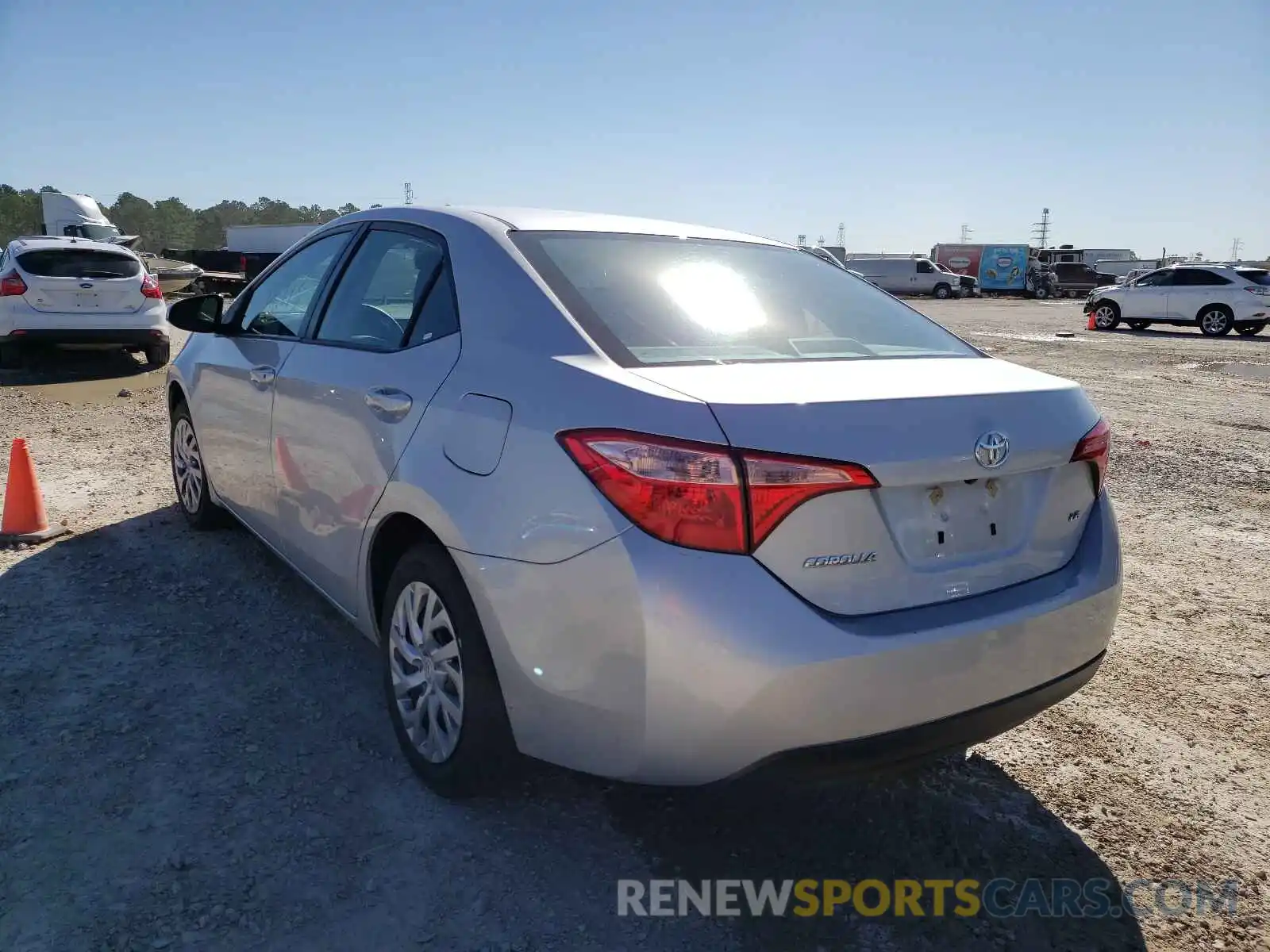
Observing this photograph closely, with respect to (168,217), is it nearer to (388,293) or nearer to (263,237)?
(263,237)

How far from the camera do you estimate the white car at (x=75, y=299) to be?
1111 centimetres

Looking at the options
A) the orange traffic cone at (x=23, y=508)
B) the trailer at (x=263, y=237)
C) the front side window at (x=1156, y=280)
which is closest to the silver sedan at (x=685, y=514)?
the orange traffic cone at (x=23, y=508)

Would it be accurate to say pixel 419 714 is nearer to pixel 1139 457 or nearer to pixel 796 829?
pixel 796 829

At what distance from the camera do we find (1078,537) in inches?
101

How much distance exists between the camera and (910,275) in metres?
47.8

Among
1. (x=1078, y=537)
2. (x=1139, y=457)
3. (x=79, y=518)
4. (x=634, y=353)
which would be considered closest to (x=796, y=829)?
(x=1078, y=537)

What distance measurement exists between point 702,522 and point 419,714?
130cm

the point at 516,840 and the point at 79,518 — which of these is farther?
the point at 79,518

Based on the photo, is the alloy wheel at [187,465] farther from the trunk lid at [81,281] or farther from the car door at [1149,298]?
the car door at [1149,298]

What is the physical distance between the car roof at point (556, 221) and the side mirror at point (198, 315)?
4.39 feet

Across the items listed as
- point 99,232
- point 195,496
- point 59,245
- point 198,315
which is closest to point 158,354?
point 59,245

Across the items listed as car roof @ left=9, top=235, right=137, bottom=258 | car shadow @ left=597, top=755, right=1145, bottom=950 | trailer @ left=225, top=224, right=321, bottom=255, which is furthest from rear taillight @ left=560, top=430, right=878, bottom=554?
trailer @ left=225, top=224, right=321, bottom=255

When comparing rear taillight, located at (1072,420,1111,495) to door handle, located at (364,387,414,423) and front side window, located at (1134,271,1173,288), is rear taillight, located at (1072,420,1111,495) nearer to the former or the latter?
door handle, located at (364,387,414,423)

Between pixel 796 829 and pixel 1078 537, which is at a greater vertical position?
pixel 1078 537
